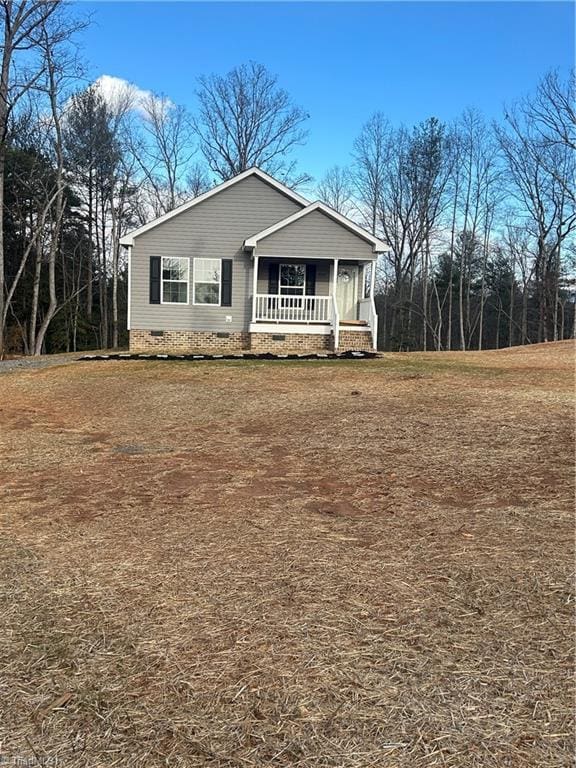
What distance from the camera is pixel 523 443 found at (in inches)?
225

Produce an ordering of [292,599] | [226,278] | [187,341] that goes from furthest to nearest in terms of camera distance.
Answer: [187,341], [226,278], [292,599]

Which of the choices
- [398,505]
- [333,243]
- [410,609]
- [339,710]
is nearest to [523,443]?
[398,505]

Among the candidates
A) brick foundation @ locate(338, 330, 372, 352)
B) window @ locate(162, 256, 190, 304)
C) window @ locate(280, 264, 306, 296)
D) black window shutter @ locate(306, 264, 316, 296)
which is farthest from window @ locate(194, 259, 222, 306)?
brick foundation @ locate(338, 330, 372, 352)

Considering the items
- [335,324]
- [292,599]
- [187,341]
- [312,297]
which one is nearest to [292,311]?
[312,297]

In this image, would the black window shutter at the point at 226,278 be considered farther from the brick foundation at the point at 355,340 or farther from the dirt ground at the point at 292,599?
the dirt ground at the point at 292,599

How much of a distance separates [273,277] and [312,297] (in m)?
2.36

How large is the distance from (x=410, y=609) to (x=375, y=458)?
115 inches

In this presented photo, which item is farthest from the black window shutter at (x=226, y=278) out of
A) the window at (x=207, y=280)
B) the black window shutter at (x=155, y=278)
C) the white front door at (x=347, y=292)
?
the white front door at (x=347, y=292)

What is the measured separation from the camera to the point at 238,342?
58.6 ft

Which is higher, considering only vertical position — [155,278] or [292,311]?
[155,278]

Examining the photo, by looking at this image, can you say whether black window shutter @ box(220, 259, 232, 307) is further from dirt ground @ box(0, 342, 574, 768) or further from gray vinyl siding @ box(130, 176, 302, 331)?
dirt ground @ box(0, 342, 574, 768)

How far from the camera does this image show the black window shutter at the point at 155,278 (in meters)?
17.4

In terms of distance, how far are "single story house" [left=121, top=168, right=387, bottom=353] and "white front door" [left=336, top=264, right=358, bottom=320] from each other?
19.6 inches

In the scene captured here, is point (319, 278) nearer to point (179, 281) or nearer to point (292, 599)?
point (179, 281)
